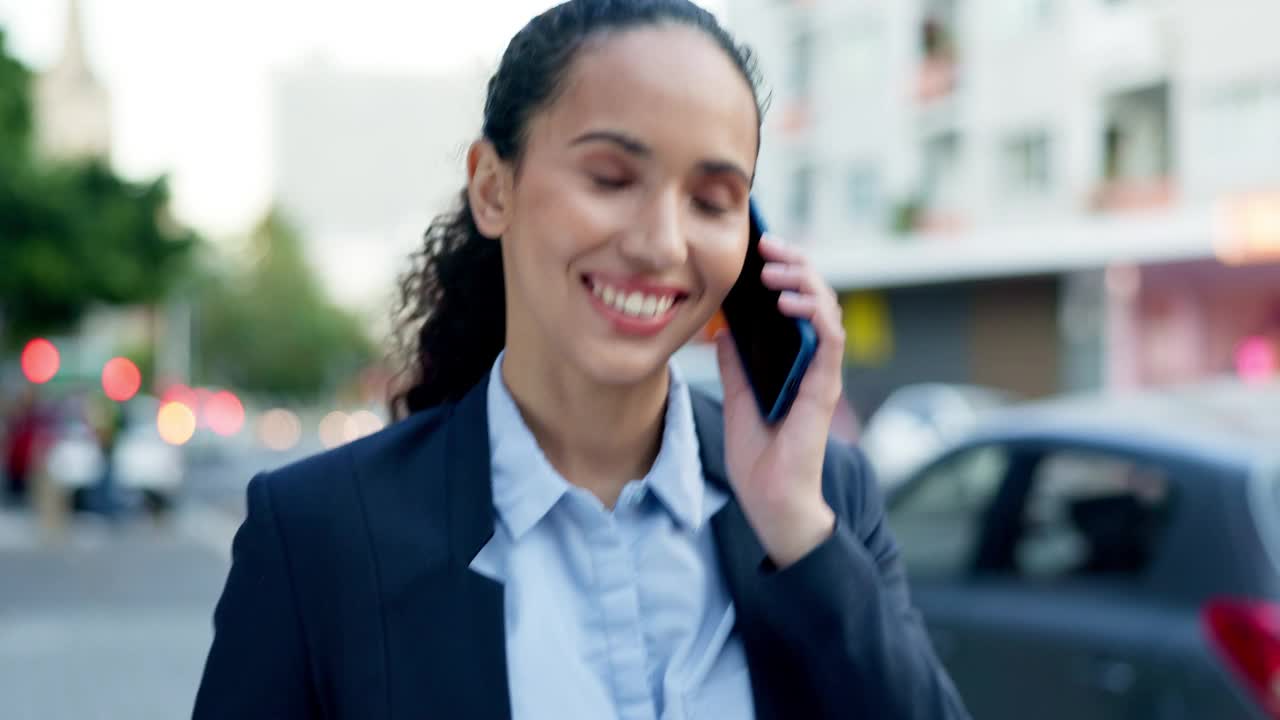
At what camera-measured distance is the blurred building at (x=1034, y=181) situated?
946 inches

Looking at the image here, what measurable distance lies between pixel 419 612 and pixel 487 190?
0.46 metres

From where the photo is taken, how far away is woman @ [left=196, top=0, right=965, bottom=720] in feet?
5.11

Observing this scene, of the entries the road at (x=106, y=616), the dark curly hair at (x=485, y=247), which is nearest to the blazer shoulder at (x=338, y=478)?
the dark curly hair at (x=485, y=247)

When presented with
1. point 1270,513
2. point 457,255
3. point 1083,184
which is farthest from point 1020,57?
point 457,255

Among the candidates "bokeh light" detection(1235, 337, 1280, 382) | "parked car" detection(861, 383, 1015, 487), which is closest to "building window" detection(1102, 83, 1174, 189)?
"bokeh light" detection(1235, 337, 1280, 382)

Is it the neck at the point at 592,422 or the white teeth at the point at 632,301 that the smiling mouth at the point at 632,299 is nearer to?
the white teeth at the point at 632,301

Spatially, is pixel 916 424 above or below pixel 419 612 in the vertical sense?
above

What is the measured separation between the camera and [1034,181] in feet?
91.9

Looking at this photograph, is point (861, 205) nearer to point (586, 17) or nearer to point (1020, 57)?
point (1020, 57)

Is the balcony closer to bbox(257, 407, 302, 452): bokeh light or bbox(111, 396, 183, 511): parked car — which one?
bbox(111, 396, 183, 511): parked car

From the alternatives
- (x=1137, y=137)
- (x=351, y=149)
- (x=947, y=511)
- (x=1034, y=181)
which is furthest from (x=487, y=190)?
(x=351, y=149)

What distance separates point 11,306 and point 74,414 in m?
11.9

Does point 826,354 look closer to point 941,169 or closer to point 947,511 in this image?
point 947,511

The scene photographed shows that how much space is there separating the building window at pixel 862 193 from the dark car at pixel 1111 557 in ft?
92.7
